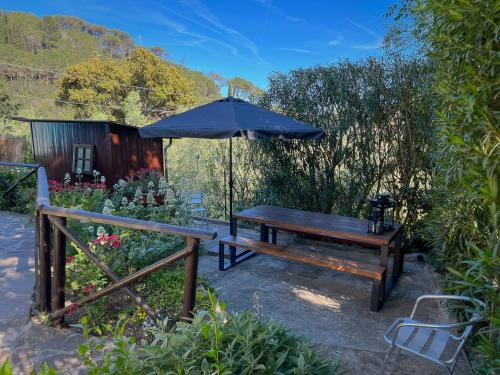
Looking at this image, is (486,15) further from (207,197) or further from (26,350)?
(207,197)

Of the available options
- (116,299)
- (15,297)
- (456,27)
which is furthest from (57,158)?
(456,27)

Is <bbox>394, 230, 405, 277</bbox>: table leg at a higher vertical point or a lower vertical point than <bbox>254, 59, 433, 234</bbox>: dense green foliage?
lower

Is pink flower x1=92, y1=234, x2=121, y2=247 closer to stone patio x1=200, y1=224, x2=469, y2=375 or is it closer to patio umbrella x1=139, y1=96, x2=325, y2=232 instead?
stone patio x1=200, y1=224, x2=469, y2=375

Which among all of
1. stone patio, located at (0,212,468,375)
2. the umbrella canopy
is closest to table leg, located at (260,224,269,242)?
stone patio, located at (0,212,468,375)

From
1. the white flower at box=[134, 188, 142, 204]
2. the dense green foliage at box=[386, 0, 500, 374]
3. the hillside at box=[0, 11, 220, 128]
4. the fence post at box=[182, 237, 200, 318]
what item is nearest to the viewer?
the dense green foliage at box=[386, 0, 500, 374]

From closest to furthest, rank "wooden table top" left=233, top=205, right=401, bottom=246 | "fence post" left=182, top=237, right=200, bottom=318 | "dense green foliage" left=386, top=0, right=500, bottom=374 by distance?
1. "dense green foliage" left=386, top=0, right=500, bottom=374
2. "fence post" left=182, top=237, right=200, bottom=318
3. "wooden table top" left=233, top=205, right=401, bottom=246

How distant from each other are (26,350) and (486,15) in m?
3.01

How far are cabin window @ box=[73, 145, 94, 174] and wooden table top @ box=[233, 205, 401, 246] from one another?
381 centimetres

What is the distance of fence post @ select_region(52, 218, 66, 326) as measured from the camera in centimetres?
231

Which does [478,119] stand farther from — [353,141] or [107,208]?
[353,141]

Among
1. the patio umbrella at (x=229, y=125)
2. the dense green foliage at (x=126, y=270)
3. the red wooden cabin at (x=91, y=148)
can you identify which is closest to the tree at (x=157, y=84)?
the red wooden cabin at (x=91, y=148)

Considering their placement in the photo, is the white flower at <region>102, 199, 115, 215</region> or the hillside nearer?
the white flower at <region>102, 199, 115, 215</region>

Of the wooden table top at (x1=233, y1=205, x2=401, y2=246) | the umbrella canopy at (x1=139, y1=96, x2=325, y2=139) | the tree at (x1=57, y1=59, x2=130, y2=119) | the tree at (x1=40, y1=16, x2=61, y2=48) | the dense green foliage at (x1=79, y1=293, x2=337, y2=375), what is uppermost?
the tree at (x1=40, y1=16, x2=61, y2=48)

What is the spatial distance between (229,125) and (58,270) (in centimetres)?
191
